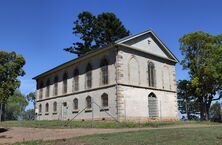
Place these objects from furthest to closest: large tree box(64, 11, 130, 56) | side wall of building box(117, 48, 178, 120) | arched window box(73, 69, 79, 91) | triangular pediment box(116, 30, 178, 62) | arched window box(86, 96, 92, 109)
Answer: large tree box(64, 11, 130, 56) < arched window box(73, 69, 79, 91) < arched window box(86, 96, 92, 109) < triangular pediment box(116, 30, 178, 62) < side wall of building box(117, 48, 178, 120)

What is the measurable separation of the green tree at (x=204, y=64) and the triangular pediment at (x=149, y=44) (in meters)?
6.41

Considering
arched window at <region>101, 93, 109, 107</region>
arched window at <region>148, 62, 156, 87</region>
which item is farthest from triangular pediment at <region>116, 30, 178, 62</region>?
arched window at <region>101, 93, 109, 107</region>

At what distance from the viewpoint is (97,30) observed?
172ft

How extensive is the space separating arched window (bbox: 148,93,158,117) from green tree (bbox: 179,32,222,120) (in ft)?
35.7

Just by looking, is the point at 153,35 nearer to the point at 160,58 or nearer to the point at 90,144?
the point at 160,58

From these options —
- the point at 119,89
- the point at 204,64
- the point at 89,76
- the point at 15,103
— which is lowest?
the point at 15,103

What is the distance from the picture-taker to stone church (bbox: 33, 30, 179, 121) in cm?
2652

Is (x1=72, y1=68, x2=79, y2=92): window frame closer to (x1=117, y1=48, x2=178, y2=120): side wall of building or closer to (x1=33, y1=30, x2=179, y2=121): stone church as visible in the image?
(x1=33, y1=30, x2=179, y2=121): stone church

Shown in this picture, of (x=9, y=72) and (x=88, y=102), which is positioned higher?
(x=9, y=72)

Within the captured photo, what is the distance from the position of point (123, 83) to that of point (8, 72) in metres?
10.9

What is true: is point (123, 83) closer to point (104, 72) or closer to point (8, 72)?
point (104, 72)

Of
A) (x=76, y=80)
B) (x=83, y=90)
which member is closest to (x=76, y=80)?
(x=76, y=80)

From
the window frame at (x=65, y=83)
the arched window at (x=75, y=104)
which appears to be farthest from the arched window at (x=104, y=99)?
the window frame at (x=65, y=83)

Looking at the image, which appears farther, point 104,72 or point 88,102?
point 88,102
